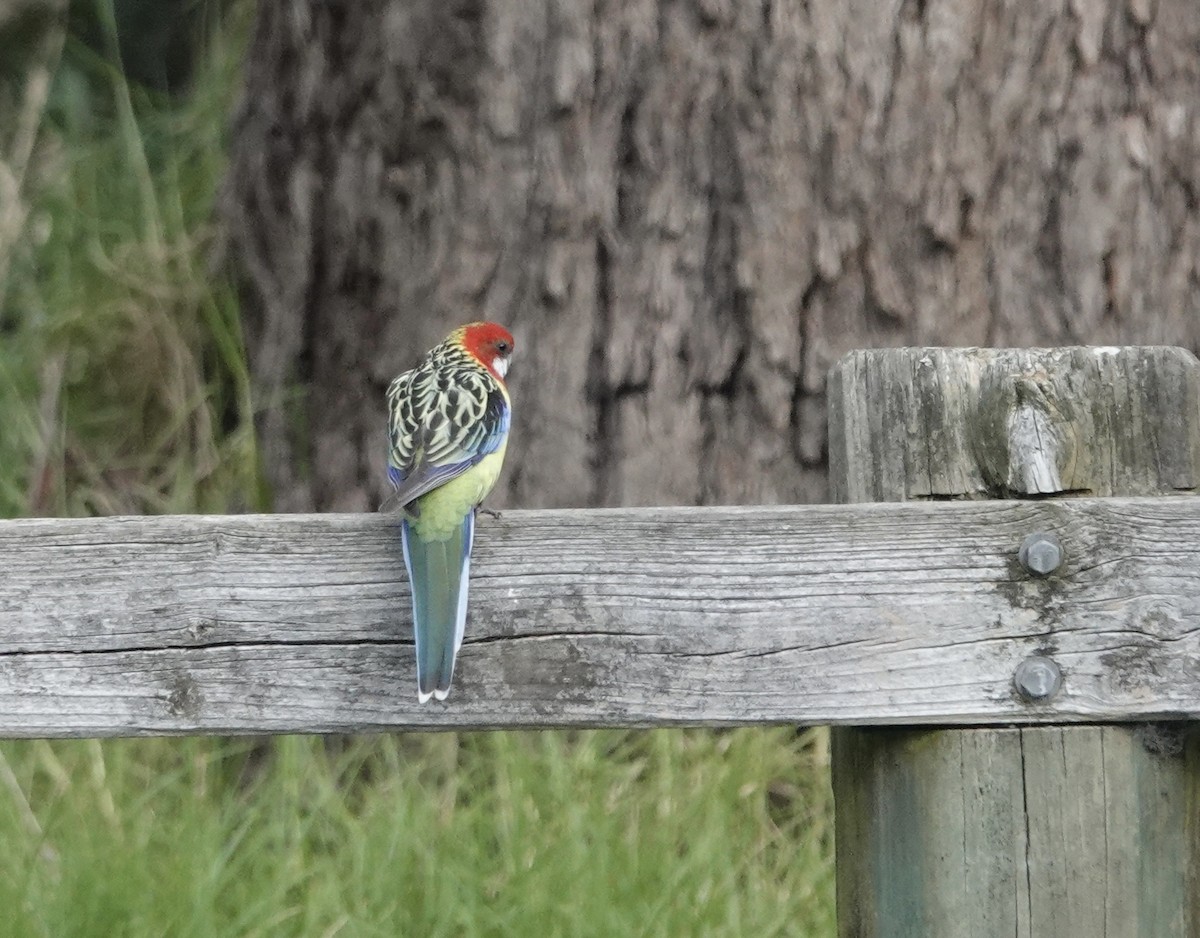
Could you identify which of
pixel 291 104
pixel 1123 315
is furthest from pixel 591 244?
pixel 1123 315

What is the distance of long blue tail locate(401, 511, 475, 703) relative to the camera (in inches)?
72.1

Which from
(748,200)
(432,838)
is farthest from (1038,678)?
(748,200)

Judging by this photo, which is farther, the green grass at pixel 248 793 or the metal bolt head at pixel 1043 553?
the green grass at pixel 248 793

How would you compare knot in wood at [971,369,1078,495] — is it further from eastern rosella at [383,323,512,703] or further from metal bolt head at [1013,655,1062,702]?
eastern rosella at [383,323,512,703]

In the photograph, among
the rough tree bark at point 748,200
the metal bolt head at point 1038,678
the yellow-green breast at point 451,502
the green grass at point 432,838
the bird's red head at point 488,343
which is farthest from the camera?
the rough tree bark at point 748,200

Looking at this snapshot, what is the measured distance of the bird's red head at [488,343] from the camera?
10.8 feet

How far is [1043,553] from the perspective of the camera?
182 cm

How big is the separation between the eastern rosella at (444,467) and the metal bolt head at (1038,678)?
Result: 25.0 inches

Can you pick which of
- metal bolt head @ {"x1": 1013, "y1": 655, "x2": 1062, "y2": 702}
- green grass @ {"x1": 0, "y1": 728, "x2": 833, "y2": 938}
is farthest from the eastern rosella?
green grass @ {"x1": 0, "y1": 728, "x2": 833, "y2": 938}

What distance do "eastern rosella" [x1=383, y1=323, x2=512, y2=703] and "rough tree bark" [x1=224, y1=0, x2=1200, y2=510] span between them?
68 centimetres

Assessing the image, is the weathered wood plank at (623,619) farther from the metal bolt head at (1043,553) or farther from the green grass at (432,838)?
the green grass at (432,838)

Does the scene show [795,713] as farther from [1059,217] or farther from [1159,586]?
[1059,217]

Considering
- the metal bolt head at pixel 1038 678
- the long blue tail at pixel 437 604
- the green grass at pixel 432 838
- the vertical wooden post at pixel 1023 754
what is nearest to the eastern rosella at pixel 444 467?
the long blue tail at pixel 437 604

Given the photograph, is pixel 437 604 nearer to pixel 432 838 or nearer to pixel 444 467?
pixel 444 467
